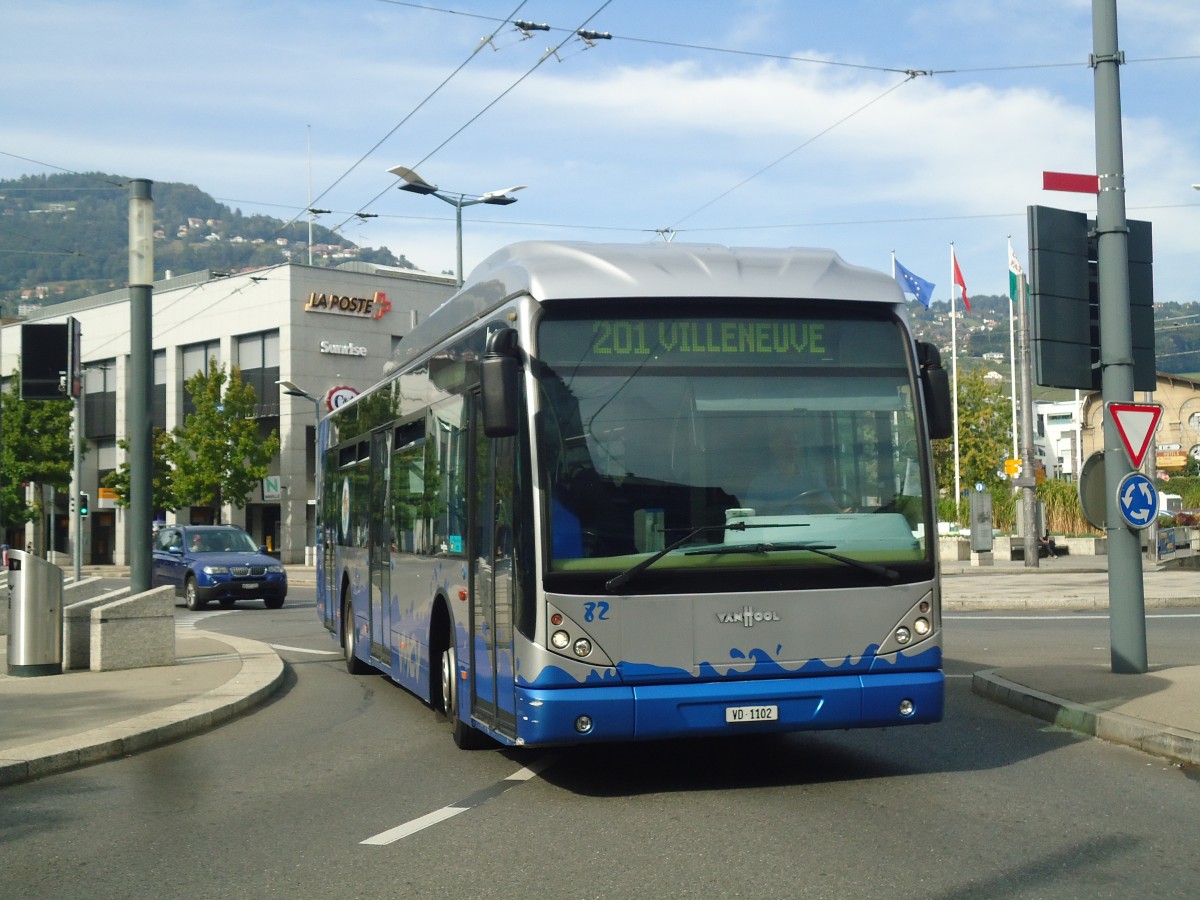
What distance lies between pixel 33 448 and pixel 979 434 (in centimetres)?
4366

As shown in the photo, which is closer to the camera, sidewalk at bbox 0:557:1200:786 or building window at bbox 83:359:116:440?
sidewalk at bbox 0:557:1200:786

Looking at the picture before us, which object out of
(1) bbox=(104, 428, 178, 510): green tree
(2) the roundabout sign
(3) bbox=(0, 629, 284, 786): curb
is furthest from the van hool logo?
(1) bbox=(104, 428, 178, 510): green tree

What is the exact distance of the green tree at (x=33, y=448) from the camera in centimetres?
6097

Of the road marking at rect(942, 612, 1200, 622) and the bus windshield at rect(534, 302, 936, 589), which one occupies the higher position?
the bus windshield at rect(534, 302, 936, 589)

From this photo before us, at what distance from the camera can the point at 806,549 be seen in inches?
322

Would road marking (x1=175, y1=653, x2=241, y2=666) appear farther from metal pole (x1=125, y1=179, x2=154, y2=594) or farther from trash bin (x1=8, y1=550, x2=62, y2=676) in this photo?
trash bin (x1=8, y1=550, x2=62, y2=676)

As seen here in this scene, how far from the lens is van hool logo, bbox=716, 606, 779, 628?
810 centimetres

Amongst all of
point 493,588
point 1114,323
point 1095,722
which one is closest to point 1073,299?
point 1114,323

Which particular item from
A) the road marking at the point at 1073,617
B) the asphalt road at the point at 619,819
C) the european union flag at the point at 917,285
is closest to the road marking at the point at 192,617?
the road marking at the point at 1073,617

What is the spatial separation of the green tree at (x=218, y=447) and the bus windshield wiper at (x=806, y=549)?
5146 cm

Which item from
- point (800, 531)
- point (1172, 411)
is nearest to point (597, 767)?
point (800, 531)

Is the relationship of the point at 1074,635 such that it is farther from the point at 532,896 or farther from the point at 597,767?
the point at 532,896

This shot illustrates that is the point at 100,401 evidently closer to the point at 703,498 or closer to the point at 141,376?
the point at 141,376

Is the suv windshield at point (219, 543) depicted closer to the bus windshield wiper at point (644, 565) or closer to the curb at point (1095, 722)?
the curb at point (1095, 722)
